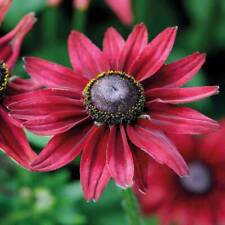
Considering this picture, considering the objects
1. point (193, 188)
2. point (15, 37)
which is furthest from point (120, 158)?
point (193, 188)

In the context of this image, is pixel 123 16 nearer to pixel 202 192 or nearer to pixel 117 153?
pixel 202 192

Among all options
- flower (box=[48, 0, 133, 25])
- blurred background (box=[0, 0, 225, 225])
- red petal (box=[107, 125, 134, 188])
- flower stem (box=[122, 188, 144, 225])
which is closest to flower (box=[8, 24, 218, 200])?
red petal (box=[107, 125, 134, 188])

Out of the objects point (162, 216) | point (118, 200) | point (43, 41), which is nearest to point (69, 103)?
point (162, 216)

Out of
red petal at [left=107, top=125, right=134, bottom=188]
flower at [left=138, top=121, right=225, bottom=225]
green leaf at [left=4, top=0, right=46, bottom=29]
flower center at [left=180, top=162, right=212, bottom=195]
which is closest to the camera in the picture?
red petal at [left=107, top=125, right=134, bottom=188]

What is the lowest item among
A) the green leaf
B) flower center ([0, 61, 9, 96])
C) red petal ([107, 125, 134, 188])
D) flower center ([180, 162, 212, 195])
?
flower center ([180, 162, 212, 195])

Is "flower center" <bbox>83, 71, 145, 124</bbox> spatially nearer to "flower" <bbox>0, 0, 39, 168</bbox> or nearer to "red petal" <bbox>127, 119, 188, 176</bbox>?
"red petal" <bbox>127, 119, 188, 176</bbox>
